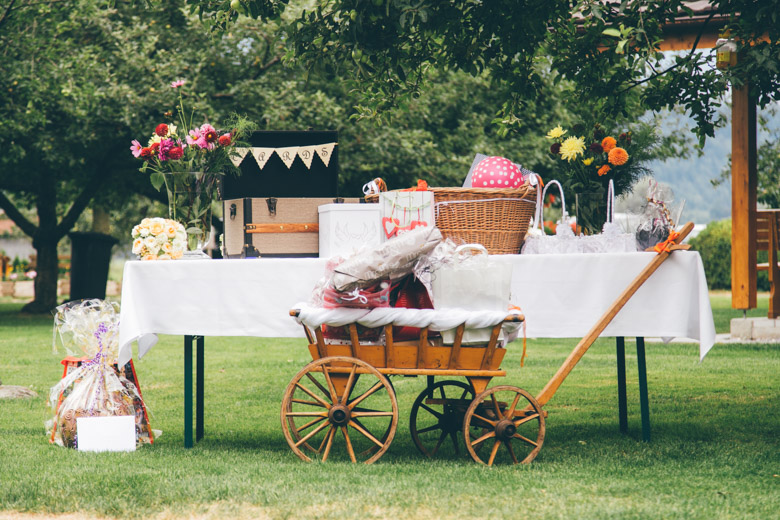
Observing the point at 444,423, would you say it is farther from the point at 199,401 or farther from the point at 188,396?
the point at 199,401

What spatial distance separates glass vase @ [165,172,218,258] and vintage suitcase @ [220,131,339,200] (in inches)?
7.6

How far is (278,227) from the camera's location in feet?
15.1

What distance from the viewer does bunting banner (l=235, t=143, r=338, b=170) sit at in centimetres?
487

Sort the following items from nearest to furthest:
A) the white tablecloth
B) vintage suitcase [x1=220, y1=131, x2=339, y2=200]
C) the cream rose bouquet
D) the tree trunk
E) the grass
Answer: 1. the grass
2. the white tablecloth
3. the cream rose bouquet
4. vintage suitcase [x1=220, y1=131, x2=339, y2=200]
5. the tree trunk

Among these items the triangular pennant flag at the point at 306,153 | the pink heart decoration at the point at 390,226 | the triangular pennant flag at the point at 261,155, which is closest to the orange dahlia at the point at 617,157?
the pink heart decoration at the point at 390,226

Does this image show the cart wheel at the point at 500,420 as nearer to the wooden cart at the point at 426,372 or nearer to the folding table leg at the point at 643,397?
the wooden cart at the point at 426,372

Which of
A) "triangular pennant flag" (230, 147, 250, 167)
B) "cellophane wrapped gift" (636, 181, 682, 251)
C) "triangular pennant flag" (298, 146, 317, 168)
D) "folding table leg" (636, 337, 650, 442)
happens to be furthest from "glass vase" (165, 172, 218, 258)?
"folding table leg" (636, 337, 650, 442)

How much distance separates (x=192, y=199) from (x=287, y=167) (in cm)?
57

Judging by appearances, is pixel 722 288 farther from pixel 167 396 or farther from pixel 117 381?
pixel 117 381

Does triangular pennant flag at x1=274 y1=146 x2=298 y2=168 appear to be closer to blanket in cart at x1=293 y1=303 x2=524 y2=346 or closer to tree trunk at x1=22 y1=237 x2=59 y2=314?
blanket in cart at x1=293 y1=303 x2=524 y2=346

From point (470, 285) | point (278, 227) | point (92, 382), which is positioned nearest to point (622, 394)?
point (470, 285)

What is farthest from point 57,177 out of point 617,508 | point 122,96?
point 617,508

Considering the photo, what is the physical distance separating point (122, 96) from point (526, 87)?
8.19 m

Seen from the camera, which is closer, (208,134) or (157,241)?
(157,241)
